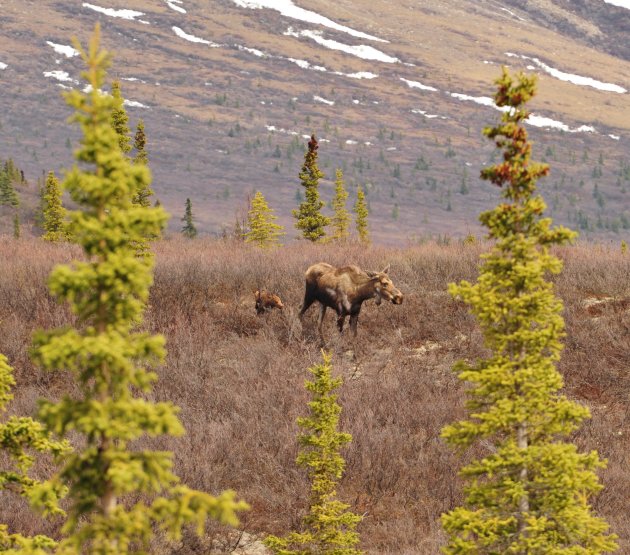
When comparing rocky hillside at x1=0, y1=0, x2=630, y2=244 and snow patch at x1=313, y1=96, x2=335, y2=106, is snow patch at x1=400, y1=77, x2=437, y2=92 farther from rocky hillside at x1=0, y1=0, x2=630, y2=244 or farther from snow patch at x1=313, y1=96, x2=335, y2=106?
snow patch at x1=313, y1=96, x2=335, y2=106

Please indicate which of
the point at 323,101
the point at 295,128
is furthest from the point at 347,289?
the point at 323,101

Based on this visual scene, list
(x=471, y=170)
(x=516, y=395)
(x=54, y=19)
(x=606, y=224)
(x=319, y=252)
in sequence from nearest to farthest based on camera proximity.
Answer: (x=516, y=395), (x=319, y=252), (x=606, y=224), (x=471, y=170), (x=54, y=19)

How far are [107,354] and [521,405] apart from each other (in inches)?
110

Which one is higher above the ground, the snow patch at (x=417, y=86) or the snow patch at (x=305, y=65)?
the snow patch at (x=417, y=86)

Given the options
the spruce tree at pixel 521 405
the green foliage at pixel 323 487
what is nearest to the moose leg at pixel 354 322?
the green foliage at pixel 323 487

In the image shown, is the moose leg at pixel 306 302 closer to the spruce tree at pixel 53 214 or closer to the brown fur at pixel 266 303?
the brown fur at pixel 266 303

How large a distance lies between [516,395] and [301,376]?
271 inches

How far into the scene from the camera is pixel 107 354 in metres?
3.48

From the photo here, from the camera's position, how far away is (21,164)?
11212 cm

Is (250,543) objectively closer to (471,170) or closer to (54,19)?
(471,170)

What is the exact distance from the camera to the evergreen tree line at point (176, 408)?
3506mm

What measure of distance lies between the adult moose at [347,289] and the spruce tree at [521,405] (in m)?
7.86

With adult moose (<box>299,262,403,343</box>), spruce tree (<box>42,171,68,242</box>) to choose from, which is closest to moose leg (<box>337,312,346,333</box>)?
adult moose (<box>299,262,403,343</box>)

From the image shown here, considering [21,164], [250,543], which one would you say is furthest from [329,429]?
[21,164]
